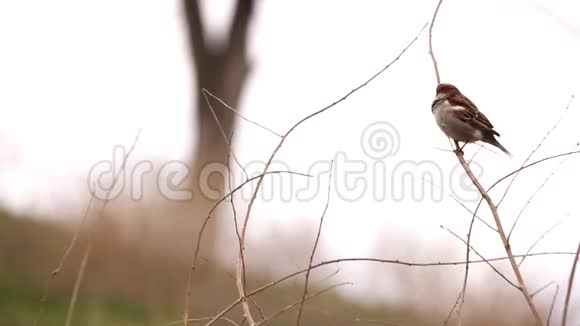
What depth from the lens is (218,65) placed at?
1084 cm

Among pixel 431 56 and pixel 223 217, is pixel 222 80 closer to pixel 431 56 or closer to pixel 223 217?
pixel 223 217

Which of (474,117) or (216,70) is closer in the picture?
(474,117)

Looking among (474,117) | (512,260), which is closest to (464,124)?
(474,117)

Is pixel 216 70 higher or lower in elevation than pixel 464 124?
higher

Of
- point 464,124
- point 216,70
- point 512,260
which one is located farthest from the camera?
point 216,70

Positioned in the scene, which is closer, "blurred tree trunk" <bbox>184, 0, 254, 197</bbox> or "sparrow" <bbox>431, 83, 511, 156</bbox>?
"sparrow" <bbox>431, 83, 511, 156</bbox>

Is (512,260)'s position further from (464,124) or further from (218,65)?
→ (218,65)

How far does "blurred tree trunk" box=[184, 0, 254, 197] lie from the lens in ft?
34.4

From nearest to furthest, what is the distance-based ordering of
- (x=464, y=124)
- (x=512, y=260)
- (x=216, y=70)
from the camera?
(x=512, y=260) → (x=464, y=124) → (x=216, y=70)

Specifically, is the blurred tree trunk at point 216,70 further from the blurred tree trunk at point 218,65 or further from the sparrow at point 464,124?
the sparrow at point 464,124

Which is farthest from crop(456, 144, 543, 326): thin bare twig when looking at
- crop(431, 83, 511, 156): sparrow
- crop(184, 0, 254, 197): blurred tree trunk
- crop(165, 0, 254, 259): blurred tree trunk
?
crop(184, 0, 254, 197): blurred tree trunk

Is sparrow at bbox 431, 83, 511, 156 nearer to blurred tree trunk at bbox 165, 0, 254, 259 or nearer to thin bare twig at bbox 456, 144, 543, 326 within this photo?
thin bare twig at bbox 456, 144, 543, 326

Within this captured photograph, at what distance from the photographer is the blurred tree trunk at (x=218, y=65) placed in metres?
10.5

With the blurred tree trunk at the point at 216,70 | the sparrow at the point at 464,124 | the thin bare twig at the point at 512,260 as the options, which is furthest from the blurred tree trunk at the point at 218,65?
the thin bare twig at the point at 512,260
